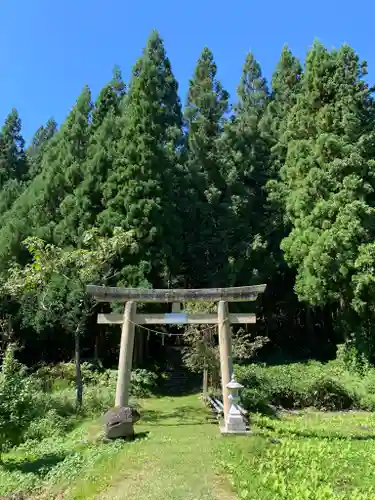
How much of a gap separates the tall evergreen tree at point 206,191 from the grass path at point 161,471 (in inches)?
450

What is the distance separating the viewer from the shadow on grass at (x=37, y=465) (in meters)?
7.66

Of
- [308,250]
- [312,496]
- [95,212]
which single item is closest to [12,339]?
[95,212]

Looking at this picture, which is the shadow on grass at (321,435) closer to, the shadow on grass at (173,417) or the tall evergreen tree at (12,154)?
the shadow on grass at (173,417)

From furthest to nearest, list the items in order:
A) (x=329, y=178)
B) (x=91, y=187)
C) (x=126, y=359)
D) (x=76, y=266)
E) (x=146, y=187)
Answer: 1. (x=91, y=187)
2. (x=146, y=187)
3. (x=329, y=178)
4. (x=76, y=266)
5. (x=126, y=359)

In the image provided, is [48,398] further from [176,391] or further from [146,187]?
[146,187]

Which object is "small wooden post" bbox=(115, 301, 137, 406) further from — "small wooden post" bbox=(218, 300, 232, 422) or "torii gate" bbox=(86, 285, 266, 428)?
"small wooden post" bbox=(218, 300, 232, 422)

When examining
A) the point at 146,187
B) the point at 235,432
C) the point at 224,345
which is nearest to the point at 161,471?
→ the point at 235,432

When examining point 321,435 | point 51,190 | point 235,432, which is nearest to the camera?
point 235,432

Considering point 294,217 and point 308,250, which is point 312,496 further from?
point 294,217

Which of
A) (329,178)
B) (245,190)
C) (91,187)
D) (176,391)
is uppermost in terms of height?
(245,190)

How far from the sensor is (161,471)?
22.2ft

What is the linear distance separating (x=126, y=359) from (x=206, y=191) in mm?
11927

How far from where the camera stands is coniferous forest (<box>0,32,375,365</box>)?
16422 millimetres

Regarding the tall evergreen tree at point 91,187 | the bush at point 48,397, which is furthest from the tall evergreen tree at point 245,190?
the bush at point 48,397
